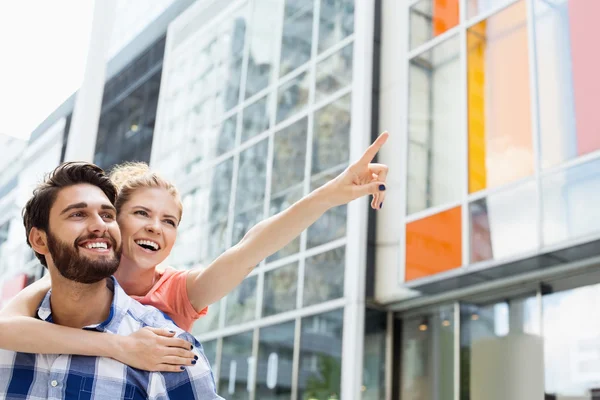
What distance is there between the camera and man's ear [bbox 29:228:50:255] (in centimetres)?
187

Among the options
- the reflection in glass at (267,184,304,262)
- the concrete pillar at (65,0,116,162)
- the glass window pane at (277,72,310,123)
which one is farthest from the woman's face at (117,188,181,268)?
the glass window pane at (277,72,310,123)

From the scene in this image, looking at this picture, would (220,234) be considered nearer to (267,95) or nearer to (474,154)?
(267,95)

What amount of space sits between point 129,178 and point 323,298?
7547mm

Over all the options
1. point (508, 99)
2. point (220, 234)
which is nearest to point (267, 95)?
point (220, 234)

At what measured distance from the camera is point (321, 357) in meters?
9.51

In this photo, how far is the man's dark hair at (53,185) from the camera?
1868mm

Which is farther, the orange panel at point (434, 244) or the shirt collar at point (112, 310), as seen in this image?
the orange panel at point (434, 244)

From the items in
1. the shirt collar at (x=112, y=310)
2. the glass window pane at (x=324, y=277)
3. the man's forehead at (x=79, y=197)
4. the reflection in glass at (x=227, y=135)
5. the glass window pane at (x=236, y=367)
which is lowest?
the shirt collar at (x=112, y=310)

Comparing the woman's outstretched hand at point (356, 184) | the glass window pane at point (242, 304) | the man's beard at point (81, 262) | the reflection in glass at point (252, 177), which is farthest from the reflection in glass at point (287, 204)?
the man's beard at point (81, 262)

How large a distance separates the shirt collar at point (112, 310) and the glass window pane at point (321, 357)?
7580 millimetres

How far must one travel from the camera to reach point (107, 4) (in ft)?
19.0

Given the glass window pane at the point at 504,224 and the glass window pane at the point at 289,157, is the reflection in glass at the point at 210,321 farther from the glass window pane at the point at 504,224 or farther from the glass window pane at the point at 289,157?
the glass window pane at the point at 504,224

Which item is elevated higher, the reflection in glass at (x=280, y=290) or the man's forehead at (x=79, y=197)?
the reflection in glass at (x=280, y=290)

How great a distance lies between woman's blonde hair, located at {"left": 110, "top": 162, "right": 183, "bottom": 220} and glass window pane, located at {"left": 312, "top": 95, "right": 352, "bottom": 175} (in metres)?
Answer: 7.80
